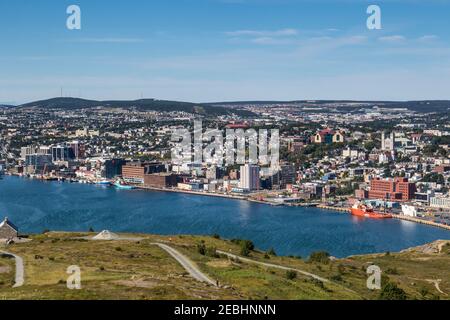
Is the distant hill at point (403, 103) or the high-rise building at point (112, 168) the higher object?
the distant hill at point (403, 103)

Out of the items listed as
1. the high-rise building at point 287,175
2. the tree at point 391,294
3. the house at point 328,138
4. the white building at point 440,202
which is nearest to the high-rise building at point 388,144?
the house at point 328,138

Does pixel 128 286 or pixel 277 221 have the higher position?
pixel 128 286

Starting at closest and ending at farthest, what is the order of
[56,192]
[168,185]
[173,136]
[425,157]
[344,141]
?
[56,192] < [168,185] < [425,157] < [344,141] < [173,136]

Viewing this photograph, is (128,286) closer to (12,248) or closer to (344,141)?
(12,248)

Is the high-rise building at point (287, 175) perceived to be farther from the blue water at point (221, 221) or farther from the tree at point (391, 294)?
the tree at point (391, 294)

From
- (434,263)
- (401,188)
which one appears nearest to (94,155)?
(401,188)

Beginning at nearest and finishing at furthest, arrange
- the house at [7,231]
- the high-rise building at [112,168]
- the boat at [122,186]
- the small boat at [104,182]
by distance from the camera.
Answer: the house at [7,231] < the boat at [122,186] < the small boat at [104,182] < the high-rise building at [112,168]
